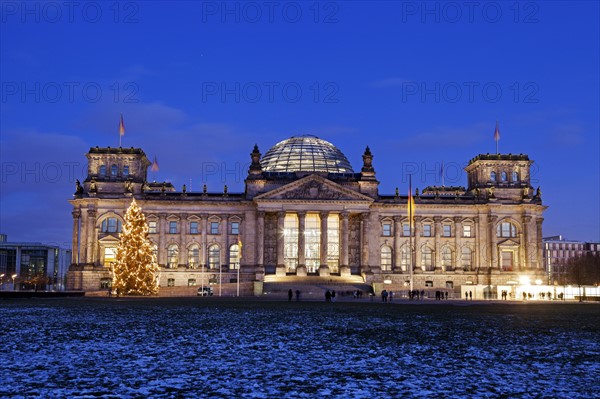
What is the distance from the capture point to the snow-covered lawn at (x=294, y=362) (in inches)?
509

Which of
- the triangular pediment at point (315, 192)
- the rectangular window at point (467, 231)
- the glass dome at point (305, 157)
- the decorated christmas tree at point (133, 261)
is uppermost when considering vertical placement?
the glass dome at point (305, 157)

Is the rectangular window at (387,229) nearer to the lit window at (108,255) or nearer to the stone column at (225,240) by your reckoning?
the stone column at (225,240)

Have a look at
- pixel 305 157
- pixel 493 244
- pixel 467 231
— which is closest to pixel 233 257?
pixel 305 157

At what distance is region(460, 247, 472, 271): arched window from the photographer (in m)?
109

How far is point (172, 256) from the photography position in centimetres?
10700

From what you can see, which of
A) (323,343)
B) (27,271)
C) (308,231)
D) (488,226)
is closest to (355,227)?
(308,231)

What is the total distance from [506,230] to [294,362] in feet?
320

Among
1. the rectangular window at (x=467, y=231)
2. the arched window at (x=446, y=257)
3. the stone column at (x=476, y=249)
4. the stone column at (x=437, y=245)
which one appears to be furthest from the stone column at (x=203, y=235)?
the stone column at (x=476, y=249)

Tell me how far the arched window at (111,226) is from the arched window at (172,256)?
26.5ft

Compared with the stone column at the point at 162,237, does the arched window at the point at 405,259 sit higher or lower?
lower

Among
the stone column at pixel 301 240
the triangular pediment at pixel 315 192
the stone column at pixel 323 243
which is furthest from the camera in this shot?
the stone column at pixel 301 240

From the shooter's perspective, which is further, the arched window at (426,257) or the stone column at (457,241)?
the arched window at (426,257)

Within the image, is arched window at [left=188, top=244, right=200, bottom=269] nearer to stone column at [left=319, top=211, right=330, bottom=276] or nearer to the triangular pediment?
the triangular pediment

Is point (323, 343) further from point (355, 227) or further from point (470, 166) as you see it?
point (470, 166)
